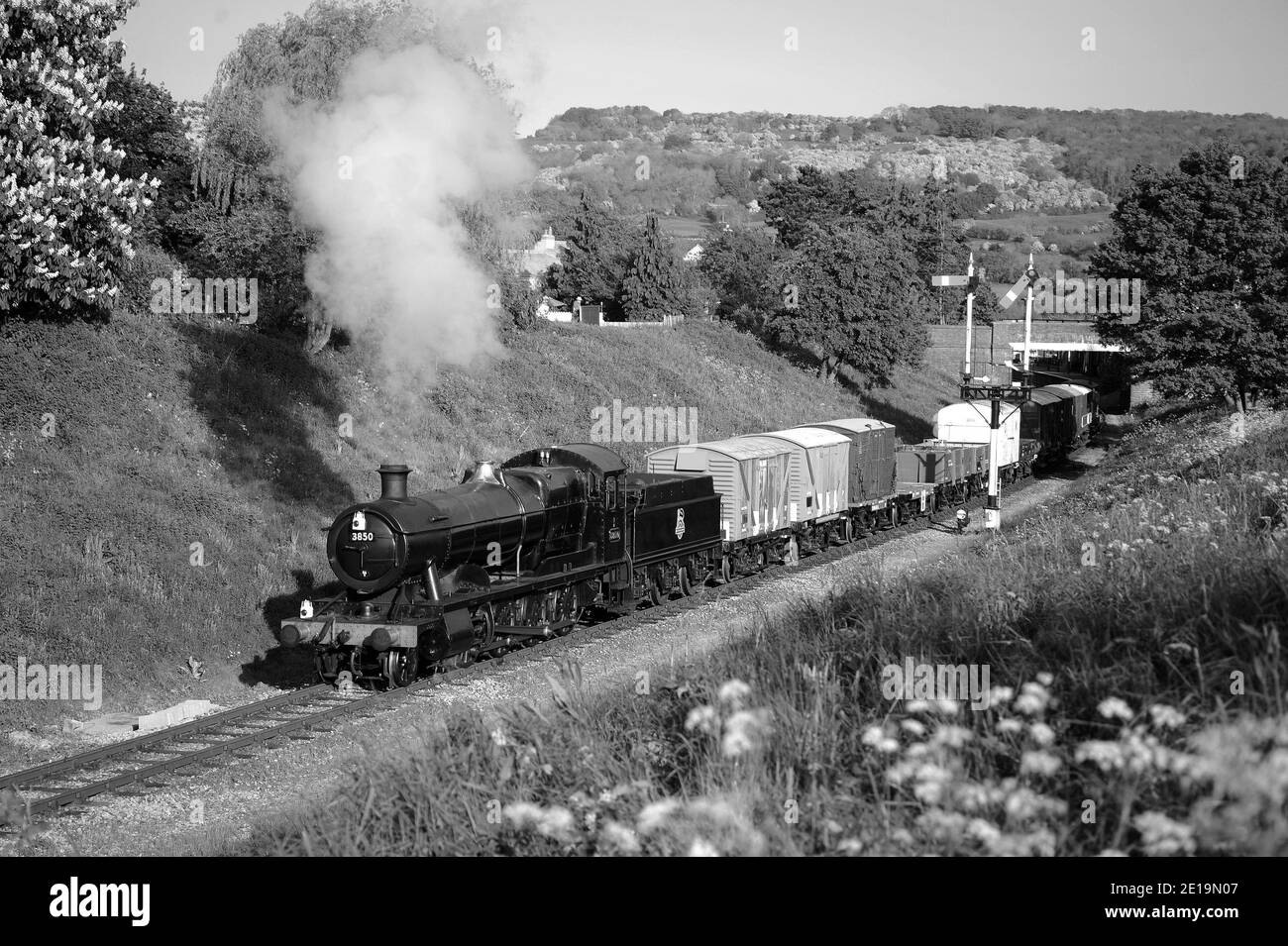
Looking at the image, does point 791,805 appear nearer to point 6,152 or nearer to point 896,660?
point 896,660

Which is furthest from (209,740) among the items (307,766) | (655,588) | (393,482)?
(655,588)

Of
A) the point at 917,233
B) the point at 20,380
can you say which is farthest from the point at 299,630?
the point at 917,233

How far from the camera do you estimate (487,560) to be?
52.8ft

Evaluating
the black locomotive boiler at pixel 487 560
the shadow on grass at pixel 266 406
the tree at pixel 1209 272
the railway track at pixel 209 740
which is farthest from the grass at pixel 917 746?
the tree at pixel 1209 272

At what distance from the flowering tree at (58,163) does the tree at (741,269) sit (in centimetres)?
4414

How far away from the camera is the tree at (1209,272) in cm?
3528

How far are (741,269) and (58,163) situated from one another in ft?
165

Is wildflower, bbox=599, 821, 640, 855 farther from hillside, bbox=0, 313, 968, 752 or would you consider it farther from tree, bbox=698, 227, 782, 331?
tree, bbox=698, 227, 782, 331

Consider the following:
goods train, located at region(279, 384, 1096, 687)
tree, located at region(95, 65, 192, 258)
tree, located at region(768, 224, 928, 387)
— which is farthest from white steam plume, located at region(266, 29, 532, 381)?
tree, located at region(768, 224, 928, 387)

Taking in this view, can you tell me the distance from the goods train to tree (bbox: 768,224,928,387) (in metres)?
23.6

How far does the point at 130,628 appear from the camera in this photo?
56.5ft

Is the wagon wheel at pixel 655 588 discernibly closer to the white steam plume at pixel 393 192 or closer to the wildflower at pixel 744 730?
the white steam plume at pixel 393 192

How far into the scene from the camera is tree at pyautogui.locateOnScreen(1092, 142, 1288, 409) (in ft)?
116

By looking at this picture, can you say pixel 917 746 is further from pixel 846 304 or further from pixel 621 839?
pixel 846 304
